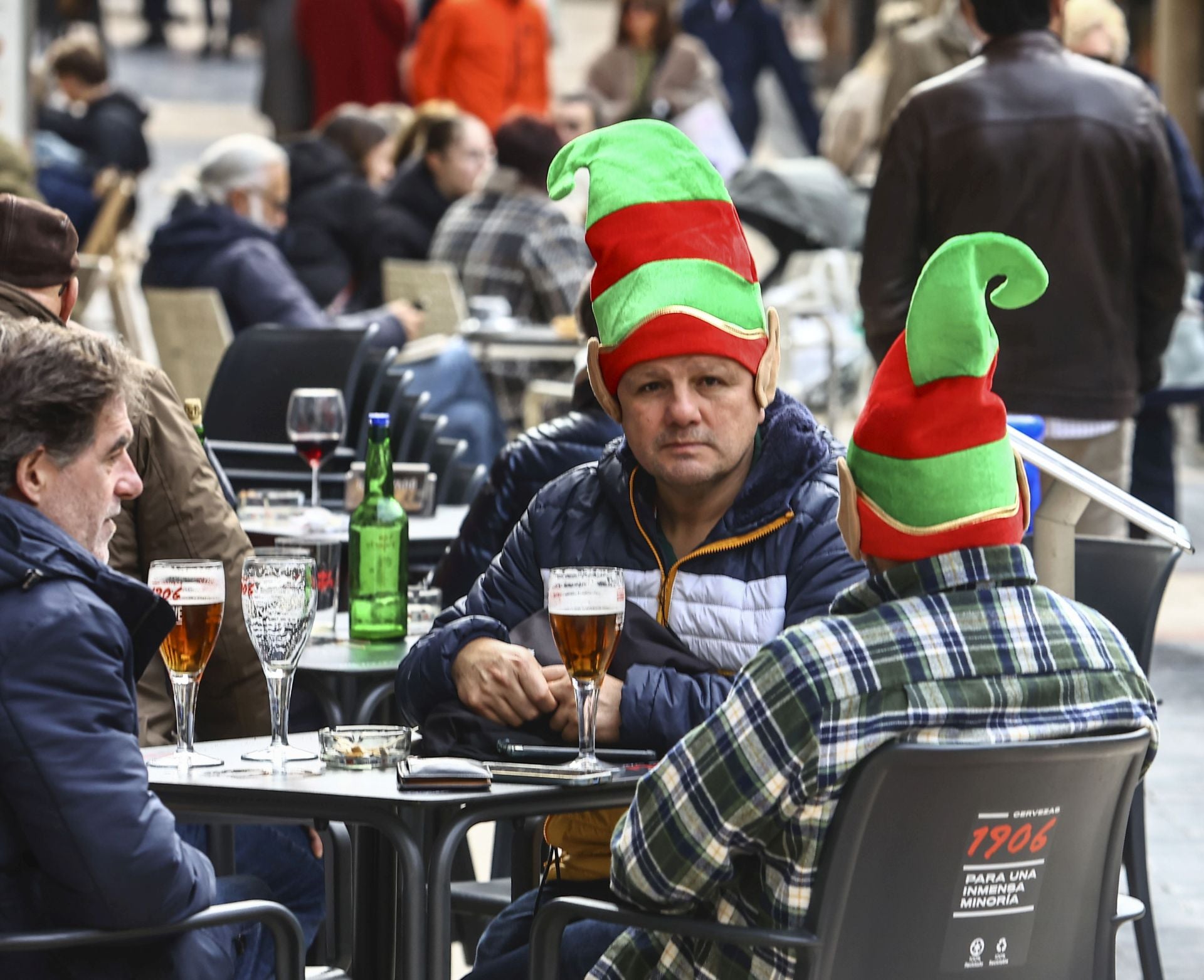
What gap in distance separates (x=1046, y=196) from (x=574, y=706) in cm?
273

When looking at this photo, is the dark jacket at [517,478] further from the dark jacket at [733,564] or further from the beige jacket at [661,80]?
the beige jacket at [661,80]

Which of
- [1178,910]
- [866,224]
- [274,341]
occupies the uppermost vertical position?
[866,224]

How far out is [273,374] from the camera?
6070 millimetres

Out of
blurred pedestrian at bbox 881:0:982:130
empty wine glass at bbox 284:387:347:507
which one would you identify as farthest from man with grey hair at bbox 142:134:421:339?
blurred pedestrian at bbox 881:0:982:130

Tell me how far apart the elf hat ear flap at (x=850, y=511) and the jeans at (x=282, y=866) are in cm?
119

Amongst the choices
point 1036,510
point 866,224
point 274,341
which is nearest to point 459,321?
point 274,341

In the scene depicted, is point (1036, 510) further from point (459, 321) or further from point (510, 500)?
point (459, 321)

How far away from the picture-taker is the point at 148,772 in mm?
2641

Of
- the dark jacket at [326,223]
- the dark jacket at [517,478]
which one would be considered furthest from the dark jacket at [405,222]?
the dark jacket at [517,478]

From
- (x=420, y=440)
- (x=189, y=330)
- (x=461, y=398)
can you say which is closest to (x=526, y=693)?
(x=420, y=440)

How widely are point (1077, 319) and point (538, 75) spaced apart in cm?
794

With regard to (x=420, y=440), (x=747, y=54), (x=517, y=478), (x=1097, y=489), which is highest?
(x=747, y=54)

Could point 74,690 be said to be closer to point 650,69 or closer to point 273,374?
point 273,374

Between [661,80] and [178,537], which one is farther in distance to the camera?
[661,80]
